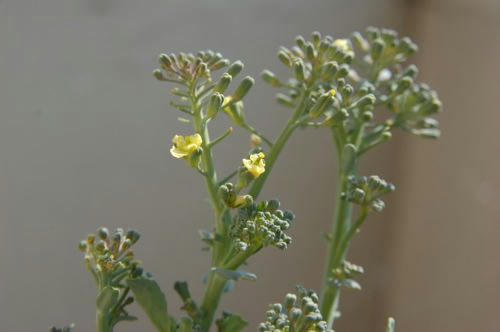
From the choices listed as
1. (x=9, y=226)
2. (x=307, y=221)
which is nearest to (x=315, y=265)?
(x=307, y=221)

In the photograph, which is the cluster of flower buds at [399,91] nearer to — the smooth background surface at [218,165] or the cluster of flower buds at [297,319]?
the cluster of flower buds at [297,319]

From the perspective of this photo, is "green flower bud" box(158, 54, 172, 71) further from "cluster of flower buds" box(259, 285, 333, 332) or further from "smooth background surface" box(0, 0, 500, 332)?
"smooth background surface" box(0, 0, 500, 332)

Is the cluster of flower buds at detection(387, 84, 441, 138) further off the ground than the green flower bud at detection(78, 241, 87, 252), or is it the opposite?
the cluster of flower buds at detection(387, 84, 441, 138)

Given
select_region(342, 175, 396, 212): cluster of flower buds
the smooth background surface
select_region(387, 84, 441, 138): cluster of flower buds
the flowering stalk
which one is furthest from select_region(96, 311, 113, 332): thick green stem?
the smooth background surface

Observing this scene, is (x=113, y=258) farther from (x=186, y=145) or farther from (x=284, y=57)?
(x=284, y=57)

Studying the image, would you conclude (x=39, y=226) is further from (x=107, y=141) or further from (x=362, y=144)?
(x=362, y=144)

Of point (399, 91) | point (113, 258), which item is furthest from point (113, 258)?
point (399, 91)
